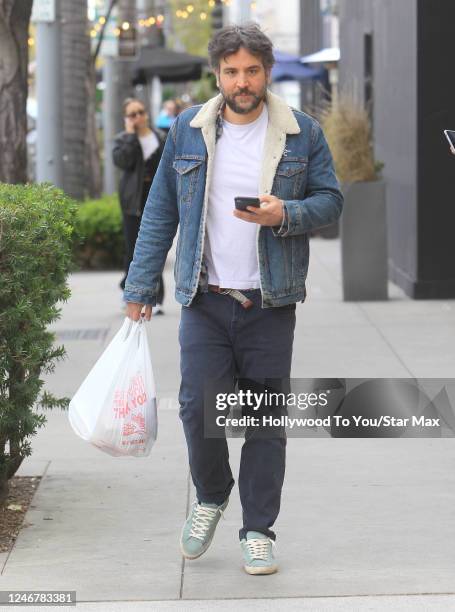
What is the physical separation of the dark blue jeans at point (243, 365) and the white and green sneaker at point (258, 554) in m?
0.03

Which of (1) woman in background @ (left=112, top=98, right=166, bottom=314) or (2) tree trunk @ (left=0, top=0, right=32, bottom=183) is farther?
(1) woman in background @ (left=112, top=98, right=166, bottom=314)

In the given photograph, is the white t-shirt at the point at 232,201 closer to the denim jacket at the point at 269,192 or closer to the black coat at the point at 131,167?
the denim jacket at the point at 269,192

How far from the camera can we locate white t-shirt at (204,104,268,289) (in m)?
4.73

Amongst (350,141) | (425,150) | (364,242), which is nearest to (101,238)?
(364,242)

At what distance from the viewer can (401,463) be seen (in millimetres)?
6484

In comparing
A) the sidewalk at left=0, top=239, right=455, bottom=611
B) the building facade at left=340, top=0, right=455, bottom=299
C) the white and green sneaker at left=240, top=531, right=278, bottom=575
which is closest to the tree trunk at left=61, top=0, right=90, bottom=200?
the building facade at left=340, top=0, right=455, bottom=299

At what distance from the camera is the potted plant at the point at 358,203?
1209cm

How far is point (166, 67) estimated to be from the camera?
28984 mm

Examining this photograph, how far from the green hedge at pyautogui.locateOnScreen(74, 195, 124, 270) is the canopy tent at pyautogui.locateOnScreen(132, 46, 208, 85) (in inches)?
493

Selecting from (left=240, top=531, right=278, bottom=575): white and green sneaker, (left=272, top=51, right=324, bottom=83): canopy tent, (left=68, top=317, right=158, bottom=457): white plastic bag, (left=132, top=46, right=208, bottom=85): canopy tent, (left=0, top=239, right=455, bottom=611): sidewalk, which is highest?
(left=68, top=317, right=158, bottom=457): white plastic bag

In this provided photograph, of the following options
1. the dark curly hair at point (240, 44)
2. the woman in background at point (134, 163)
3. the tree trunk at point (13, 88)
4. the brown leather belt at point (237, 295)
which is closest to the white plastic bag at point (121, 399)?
the brown leather belt at point (237, 295)

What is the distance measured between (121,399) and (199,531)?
0.57 metres

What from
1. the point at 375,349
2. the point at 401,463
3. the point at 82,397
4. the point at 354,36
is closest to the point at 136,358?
the point at 82,397

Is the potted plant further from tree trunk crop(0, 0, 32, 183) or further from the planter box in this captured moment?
tree trunk crop(0, 0, 32, 183)
